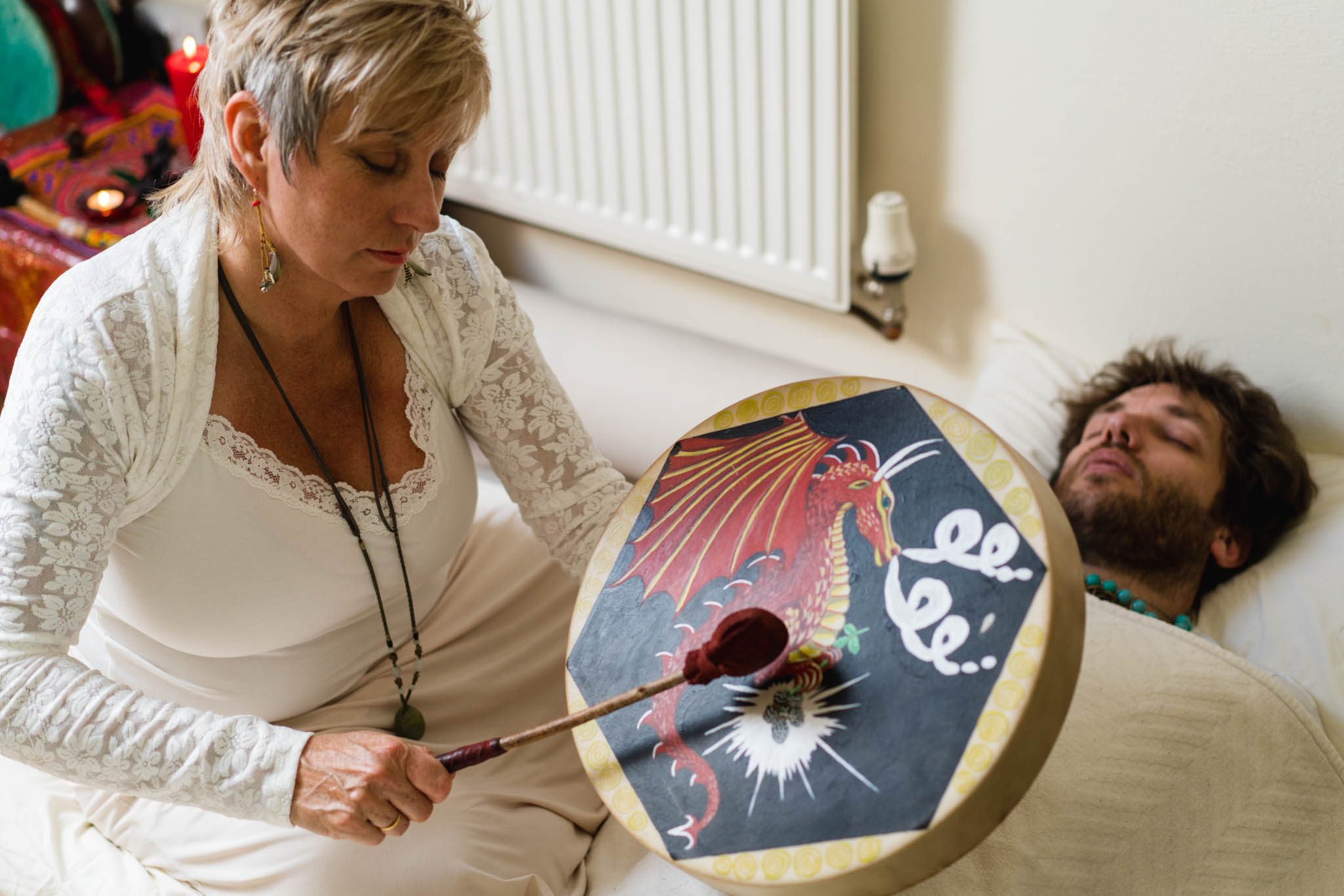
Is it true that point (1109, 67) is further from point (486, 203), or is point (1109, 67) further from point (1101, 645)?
point (486, 203)

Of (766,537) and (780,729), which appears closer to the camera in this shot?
(780,729)

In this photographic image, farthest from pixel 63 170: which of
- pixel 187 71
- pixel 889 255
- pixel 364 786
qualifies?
pixel 364 786

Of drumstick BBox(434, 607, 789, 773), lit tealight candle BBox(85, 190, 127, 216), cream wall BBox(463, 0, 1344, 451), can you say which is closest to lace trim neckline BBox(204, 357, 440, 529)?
drumstick BBox(434, 607, 789, 773)

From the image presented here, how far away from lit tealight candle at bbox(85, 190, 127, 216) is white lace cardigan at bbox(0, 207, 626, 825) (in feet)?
4.00

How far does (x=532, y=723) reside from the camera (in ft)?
4.83

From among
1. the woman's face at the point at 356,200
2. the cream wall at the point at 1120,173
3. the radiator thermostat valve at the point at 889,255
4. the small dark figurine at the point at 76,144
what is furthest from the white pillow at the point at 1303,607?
the small dark figurine at the point at 76,144

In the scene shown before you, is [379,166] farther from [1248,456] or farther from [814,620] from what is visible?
[1248,456]

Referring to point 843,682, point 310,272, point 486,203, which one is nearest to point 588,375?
point 486,203

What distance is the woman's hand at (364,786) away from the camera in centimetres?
106

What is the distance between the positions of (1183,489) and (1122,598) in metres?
0.18

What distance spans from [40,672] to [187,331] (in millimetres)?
329

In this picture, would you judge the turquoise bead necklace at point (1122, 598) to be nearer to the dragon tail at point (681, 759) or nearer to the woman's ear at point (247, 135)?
the dragon tail at point (681, 759)

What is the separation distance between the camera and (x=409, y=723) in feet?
4.49

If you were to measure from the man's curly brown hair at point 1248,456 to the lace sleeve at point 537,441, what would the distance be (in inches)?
31.4
